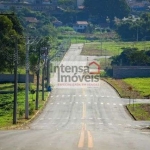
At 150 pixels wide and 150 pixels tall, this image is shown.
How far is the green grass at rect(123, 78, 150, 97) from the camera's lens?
87531 mm

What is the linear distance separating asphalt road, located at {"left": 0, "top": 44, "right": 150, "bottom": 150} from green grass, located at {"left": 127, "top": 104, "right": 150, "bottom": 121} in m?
0.80

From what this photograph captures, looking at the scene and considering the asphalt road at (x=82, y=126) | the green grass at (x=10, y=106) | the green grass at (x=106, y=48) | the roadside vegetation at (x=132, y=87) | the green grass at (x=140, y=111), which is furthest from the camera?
the green grass at (x=106, y=48)

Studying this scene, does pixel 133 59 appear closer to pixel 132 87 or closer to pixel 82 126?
pixel 132 87

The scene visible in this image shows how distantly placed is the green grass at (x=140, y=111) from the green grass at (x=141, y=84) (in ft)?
42.4

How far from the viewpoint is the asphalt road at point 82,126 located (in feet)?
91.5

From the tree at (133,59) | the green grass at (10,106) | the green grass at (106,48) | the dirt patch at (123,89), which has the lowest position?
the green grass at (10,106)

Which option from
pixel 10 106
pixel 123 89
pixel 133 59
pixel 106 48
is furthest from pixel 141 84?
pixel 106 48

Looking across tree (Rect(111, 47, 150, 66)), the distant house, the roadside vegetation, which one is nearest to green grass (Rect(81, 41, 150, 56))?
the distant house

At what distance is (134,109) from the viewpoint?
67.8m

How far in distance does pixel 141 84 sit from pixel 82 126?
51.0 meters

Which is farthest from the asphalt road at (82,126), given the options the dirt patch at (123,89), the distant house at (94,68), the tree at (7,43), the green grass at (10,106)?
the distant house at (94,68)

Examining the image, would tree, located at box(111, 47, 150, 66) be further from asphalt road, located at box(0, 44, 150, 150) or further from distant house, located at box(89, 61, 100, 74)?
asphalt road, located at box(0, 44, 150, 150)

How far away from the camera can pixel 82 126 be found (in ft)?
163

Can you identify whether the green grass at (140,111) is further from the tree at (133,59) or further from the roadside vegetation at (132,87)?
the tree at (133,59)
